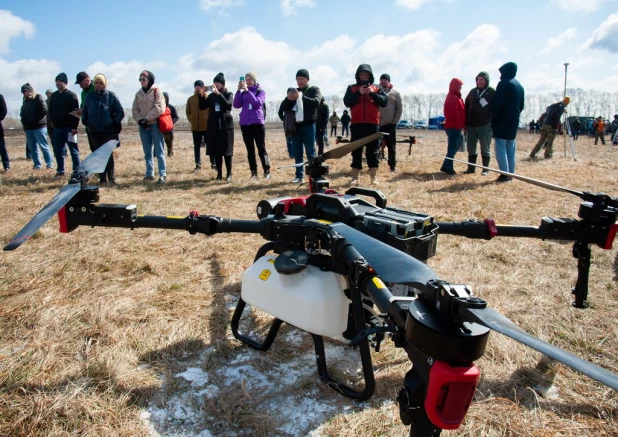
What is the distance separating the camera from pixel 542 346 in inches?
35.7

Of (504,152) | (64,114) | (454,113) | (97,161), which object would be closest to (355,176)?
(504,152)

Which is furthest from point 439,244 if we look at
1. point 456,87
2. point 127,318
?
point 456,87

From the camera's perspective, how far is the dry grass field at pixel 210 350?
2176 mm

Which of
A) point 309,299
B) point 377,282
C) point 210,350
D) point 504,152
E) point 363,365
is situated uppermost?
point 504,152

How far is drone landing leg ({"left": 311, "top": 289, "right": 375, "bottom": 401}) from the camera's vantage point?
2147 mm

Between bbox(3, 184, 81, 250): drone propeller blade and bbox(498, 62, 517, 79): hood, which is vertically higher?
bbox(498, 62, 517, 79): hood

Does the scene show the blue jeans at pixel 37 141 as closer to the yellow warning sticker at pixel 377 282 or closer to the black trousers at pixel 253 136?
the black trousers at pixel 253 136

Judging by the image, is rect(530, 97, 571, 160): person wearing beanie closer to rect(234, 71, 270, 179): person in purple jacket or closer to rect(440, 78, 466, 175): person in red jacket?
rect(440, 78, 466, 175): person in red jacket

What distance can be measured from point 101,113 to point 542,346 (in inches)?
370

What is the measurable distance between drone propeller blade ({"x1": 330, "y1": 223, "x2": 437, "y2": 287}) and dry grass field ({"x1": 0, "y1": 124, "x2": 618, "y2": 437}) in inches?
43.5

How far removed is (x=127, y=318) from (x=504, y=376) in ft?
8.98

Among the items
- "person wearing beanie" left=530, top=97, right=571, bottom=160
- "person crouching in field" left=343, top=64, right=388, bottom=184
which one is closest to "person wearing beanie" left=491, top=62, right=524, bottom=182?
"person crouching in field" left=343, top=64, right=388, bottom=184

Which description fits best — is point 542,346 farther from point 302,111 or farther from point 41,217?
point 302,111

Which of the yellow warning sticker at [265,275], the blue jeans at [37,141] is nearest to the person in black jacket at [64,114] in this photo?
the blue jeans at [37,141]
